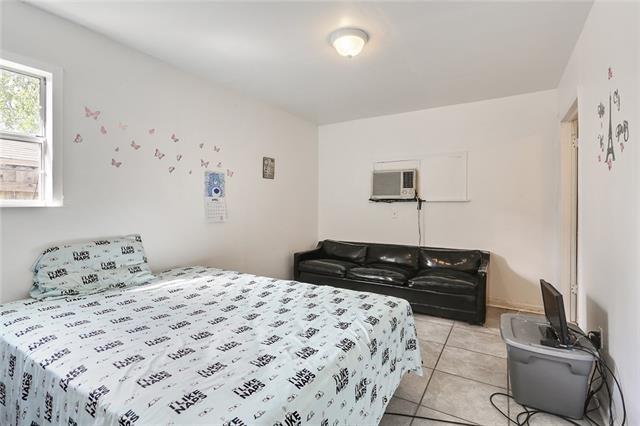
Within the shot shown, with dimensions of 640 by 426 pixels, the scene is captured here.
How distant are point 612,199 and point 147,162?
3405 millimetres

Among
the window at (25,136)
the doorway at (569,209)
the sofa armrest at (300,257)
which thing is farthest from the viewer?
the sofa armrest at (300,257)

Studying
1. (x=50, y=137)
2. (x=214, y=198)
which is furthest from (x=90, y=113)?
(x=214, y=198)

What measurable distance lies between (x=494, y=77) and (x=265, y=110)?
270cm

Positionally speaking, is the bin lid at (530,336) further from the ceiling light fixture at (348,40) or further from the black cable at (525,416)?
the ceiling light fixture at (348,40)

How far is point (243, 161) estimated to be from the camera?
12.5 ft

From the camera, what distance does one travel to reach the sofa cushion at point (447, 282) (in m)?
3.34

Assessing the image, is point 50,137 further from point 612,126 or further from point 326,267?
point 612,126

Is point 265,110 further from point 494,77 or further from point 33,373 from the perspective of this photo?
point 33,373

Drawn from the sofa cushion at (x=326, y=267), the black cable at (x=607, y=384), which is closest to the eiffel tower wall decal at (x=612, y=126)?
the black cable at (x=607, y=384)

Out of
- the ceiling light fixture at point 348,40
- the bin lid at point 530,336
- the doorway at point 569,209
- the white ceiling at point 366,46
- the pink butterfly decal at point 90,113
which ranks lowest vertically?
the bin lid at point 530,336

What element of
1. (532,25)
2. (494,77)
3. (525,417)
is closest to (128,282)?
(525,417)

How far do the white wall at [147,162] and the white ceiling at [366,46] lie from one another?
0.64 ft

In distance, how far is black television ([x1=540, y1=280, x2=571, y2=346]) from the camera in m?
1.78

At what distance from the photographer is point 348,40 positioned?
2395mm
